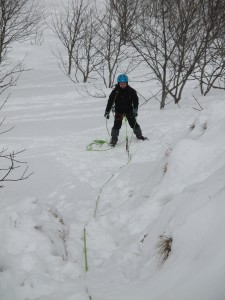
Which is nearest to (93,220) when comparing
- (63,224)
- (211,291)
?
(63,224)

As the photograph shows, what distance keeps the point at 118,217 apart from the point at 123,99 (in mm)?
3232

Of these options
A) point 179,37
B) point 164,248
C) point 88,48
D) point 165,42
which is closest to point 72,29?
point 88,48

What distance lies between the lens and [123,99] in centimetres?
714

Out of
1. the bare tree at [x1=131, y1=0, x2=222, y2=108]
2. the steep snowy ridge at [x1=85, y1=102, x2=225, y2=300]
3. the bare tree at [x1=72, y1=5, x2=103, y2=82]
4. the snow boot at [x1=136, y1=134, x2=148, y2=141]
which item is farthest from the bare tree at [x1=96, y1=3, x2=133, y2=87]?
the steep snowy ridge at [x1=85, y1=102, x2=225, y2=300]

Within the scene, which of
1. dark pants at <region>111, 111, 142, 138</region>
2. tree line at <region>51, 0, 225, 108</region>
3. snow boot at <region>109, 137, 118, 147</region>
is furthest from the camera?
tree line at <region>51, 0, 225, 108</region>

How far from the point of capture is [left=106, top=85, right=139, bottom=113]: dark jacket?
7.07m

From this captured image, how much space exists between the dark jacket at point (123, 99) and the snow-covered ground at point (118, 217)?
74cm

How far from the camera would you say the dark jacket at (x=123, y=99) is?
7.07m

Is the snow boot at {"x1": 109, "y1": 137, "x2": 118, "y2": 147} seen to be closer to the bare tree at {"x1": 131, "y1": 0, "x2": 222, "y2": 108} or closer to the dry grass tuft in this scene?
the bare tree at {"x1": 131, "y1": 0, "x2": 222, "y2": 108}

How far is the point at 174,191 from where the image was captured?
4254 mm

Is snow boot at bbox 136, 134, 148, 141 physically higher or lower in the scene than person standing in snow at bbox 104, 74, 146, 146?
lower

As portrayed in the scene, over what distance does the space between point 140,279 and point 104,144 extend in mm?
4632

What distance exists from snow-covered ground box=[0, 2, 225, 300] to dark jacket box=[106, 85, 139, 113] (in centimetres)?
74

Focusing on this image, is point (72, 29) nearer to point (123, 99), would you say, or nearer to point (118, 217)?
point (123, 99)
